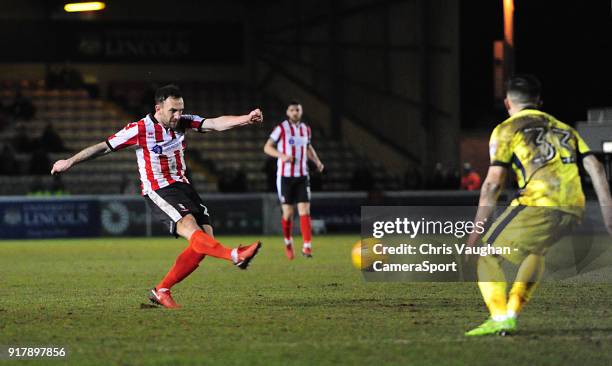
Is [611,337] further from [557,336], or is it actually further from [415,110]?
[415,110]

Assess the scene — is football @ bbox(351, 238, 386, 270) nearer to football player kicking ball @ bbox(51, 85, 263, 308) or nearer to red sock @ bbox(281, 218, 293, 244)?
football player kicking ball @ bbox(51, 85, 263, 308)

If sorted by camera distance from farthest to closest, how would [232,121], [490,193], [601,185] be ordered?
[232,121], [490,193], [601,185]

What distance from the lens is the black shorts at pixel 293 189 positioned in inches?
690

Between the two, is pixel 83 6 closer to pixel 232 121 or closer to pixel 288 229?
pixel 288 229

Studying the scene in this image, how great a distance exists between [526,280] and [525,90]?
1.28 meters

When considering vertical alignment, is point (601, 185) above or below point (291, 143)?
above

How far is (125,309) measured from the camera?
9.79m

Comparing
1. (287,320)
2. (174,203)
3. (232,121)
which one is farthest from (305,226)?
(287,320)

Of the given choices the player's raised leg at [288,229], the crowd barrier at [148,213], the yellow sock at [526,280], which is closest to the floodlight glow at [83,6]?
the crowd barrier at [148,213]

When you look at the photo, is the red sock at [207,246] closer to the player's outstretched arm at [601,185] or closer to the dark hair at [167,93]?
the dark hair at [167,93]

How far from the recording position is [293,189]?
17625mm

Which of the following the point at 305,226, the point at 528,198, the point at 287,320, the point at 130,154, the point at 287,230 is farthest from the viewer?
the point at 130,154

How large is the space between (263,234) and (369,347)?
1894cm

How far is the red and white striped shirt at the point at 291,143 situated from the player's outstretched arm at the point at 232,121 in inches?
299
